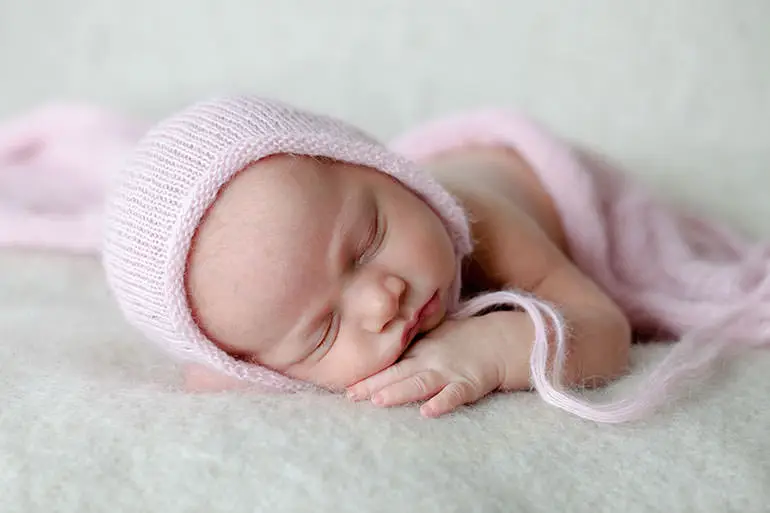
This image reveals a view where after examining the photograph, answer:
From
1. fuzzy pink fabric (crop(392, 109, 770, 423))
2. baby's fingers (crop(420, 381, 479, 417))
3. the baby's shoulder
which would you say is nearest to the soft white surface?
baby's fingers (crop(420, 381, 479, 417))

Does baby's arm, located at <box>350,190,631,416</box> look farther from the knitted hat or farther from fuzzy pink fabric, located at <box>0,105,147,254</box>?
fuzzy pink fabric, located at <box>0,105,147,254</box>

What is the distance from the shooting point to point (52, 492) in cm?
79

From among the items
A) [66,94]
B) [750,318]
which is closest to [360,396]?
[750,318]

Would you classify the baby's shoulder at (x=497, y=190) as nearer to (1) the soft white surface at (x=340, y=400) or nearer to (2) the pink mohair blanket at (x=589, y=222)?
(2) the pink mohair blanket at (x=589, y=222)

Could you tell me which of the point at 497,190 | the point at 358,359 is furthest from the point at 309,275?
the point at 497,190

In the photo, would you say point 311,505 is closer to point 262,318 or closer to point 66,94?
point 262,318

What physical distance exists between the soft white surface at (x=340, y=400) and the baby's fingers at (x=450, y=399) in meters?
0.01

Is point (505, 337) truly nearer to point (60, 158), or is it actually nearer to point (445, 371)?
point (445, 371)

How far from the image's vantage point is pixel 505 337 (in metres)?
1.02

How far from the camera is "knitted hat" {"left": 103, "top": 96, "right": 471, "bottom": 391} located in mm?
981

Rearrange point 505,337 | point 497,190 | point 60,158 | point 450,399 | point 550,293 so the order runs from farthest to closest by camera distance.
A: point 60,158
point 497,190
point 550,293
point 505,337
point 450,399

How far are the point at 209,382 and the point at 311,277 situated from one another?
0.18 m

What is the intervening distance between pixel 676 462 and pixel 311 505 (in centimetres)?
33

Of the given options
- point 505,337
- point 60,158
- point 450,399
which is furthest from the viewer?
point 60,158
